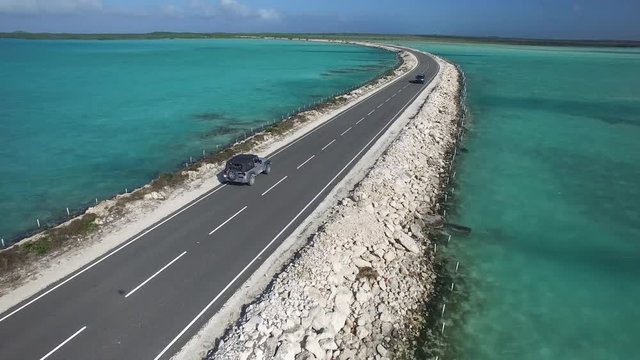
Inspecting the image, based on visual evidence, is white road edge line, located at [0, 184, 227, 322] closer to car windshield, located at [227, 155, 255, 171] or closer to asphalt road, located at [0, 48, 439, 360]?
asphalt road, located at [0, 48, 439, 360]

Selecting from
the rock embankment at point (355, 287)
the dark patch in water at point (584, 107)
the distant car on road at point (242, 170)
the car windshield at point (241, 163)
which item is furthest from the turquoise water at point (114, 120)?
the dark patch in water at point (584, 107)

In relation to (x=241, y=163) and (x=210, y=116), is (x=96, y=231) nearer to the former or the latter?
(x=241, y=163)

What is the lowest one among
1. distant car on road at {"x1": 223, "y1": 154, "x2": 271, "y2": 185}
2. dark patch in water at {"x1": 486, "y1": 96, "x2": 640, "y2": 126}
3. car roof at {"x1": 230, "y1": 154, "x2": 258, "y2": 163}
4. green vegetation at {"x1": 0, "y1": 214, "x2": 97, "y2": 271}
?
dark patch in water at {"x1": 486, "y1": 96, "x2": 640, "y2": 126}

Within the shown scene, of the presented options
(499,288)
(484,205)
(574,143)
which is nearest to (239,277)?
(499,288)

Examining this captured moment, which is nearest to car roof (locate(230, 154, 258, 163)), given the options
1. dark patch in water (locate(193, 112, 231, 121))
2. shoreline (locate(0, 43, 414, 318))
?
shoreline (locate(0, 43, 414, 318))

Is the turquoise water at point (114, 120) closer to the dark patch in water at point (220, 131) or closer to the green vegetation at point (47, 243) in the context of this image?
the dark patch in water at point (220, 131)

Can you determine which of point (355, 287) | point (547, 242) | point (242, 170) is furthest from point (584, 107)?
point (355, 287)
